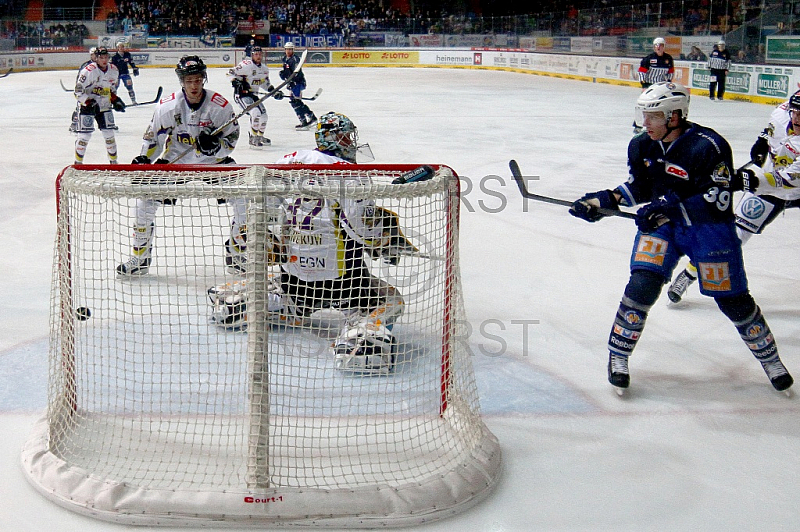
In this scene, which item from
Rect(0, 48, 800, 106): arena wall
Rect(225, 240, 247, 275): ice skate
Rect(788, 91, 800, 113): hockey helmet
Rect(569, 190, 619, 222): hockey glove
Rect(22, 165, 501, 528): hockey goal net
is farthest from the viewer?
Rect(0, 48, 800, 106): arena wall

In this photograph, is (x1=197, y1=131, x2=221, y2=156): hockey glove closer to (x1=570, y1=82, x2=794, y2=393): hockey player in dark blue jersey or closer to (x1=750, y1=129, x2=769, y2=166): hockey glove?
(x1=570, y1=82, x2=794, y2=393): hockey player in dark blue jersey

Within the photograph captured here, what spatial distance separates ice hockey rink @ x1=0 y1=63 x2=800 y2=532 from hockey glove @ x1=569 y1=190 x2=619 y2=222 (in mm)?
725

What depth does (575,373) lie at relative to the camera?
373cm

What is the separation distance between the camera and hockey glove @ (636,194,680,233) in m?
3.28

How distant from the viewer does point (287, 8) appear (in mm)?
30188

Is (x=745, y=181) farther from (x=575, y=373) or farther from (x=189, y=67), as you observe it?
(x=189, y=67)

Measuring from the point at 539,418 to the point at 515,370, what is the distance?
19.1 inches

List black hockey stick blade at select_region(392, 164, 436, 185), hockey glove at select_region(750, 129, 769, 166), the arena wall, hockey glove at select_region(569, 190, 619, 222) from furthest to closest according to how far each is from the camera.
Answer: the arena wall < hockey glove at select_region(750, 129, 769, 166) < hockey glove at select_region(569, 190, 619, 222) < black hockey stick blade at select_region(392, 164, 436, 185)

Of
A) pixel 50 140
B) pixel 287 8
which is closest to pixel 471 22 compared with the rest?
pixel 287 8

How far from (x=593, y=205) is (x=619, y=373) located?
698mm

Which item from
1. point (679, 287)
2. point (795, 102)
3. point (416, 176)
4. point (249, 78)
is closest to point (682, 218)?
point (416, 176)

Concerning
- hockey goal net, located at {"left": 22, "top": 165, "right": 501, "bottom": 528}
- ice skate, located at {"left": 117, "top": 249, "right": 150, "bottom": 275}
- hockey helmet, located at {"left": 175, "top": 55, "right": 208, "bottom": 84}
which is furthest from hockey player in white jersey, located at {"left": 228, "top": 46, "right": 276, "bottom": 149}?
hockey goal net, located at {"left": 22, "top": 165, "right": 501, "bottom": 528}

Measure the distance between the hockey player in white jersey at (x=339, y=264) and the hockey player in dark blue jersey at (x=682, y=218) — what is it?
86 cm

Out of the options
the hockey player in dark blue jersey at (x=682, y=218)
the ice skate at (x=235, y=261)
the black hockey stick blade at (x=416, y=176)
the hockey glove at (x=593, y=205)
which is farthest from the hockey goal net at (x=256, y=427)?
the hockey player in dark blue jersey at (x=682, y=218)
